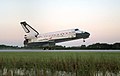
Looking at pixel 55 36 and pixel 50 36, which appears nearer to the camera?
pixel 55 36

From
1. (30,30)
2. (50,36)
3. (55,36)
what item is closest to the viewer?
(55,36)

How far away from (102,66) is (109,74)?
1.96 feet

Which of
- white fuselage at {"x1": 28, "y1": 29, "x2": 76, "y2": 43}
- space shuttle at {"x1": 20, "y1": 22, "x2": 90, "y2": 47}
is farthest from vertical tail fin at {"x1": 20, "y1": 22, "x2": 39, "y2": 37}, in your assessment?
white fuselage at {"x1": 28, "y1": 29, "x2": 76, "y2": 43}

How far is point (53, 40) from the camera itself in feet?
220

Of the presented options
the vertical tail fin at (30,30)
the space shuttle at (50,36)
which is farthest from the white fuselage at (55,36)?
the vertical tail fin at (30,30)

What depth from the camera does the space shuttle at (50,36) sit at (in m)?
60.4

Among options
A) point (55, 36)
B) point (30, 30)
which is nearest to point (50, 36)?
point (55, 36)

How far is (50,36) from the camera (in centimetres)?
6862

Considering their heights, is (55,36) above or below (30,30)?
below

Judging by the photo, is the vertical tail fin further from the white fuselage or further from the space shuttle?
the white fuselage

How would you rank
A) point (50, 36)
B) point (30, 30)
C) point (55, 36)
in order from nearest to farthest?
point (55, 36)
point (50, 36)
point (30, 30)

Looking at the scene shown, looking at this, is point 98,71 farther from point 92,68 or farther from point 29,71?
point 29,71

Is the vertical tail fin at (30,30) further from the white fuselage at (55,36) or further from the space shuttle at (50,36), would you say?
the white fuselage at (55,36)

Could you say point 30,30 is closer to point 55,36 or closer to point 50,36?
point 50,36
